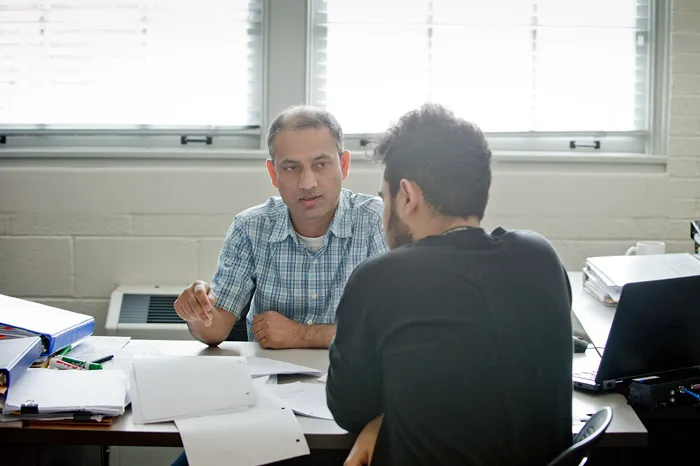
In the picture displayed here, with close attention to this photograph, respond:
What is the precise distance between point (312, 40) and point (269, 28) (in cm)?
17

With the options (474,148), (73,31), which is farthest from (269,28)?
(474,148)

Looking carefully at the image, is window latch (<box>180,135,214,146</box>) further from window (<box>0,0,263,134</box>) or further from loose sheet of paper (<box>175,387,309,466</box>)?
loose sheet of paper (<box>175,387,309,466</box>)

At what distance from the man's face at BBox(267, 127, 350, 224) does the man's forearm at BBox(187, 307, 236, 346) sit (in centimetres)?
36

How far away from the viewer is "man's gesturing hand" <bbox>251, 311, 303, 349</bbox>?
1984 millimetres

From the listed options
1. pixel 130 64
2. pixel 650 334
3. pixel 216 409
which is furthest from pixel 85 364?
pixel 130 64

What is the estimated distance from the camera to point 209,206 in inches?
118

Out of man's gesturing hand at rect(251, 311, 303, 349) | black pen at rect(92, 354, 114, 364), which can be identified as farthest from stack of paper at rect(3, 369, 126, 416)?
man's gesturing hand at rect(251, 311, 303, 349)

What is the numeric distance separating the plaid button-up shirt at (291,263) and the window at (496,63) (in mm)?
945

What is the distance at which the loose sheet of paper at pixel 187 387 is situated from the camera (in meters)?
1.55

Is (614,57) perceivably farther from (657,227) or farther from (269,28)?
(269,28)

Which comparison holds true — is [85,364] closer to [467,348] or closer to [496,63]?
[467,348]

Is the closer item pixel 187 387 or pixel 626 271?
pixel 187 387

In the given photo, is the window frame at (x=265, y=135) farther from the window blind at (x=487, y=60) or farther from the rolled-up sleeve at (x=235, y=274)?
the rolled-up sleeve at (x=235, y=274)

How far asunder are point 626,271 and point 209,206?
4.98 feet
